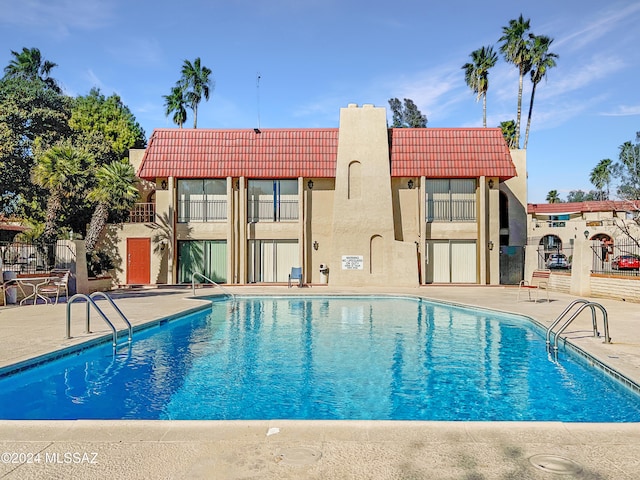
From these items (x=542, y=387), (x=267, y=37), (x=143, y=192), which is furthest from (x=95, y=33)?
(x=542, y=387)

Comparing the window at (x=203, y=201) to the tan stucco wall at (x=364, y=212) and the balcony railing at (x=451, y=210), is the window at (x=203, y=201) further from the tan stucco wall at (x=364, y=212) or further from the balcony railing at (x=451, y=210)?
the balcony railing at (x=451, y=210)

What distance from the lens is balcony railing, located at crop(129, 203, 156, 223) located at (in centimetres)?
2586

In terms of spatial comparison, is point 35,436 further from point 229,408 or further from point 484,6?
point 484,6

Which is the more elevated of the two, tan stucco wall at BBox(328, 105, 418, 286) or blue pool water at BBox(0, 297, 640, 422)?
tan stucco wall at BBox(328, 105, 418, 286)

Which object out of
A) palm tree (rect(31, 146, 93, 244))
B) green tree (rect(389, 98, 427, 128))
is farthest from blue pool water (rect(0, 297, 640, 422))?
green tree (rect(389, 98, 427, 128))

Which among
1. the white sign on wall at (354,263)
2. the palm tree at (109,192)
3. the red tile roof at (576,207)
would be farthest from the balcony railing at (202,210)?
the red tile roof at (576,207)

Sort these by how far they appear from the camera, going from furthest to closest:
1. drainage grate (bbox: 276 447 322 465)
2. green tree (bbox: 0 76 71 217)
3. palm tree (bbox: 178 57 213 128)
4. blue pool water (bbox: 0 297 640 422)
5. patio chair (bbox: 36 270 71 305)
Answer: palm tree (bbox: 178 57 213 128), green tree (bbox: 0 76 71 217), patio chair (bbox: 36 270 71 305), blue pool water (bbox: 0 297 640 422), drainage grate (bbox: 276 447 322 465)

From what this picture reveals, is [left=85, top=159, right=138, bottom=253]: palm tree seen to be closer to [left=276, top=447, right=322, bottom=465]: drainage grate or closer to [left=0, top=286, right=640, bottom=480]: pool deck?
[left=0, top=286, right=640, bottom=480]: pool deck

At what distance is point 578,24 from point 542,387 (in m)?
→ 12.6

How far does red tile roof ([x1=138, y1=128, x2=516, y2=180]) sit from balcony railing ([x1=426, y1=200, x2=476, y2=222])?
1.35m

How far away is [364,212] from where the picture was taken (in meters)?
24.4

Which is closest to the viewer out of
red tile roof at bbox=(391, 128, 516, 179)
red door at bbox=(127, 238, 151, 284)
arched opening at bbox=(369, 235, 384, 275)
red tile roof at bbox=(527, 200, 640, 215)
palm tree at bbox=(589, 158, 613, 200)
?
arched opening at bbox=(369, 235, 384, 275)

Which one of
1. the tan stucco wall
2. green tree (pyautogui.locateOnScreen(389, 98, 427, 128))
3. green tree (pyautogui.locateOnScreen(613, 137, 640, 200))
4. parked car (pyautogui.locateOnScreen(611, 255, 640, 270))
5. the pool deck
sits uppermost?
green tree (pyautogui.locateOnScreen(389, 98, 427, 128))

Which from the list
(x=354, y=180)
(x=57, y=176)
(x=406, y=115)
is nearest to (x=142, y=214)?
(x=57, y=176)
